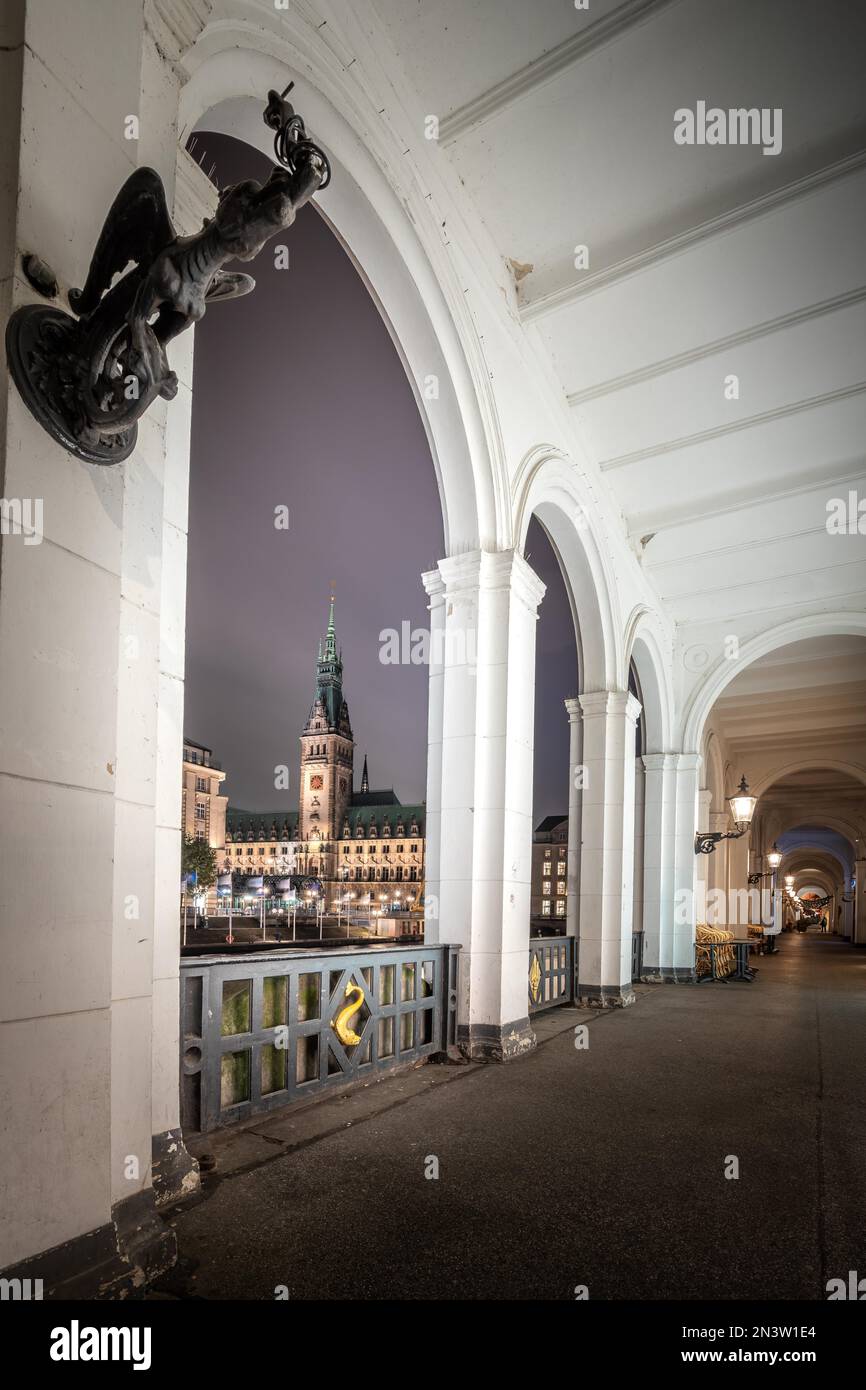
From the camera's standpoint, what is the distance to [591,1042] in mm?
7758

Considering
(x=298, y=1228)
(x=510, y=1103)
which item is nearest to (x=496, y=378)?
(x=510, y=1103)

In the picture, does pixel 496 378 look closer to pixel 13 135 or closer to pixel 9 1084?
pixel 13 135

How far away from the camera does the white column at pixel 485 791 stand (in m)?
6.86

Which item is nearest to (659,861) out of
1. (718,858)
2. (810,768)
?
(718,858)

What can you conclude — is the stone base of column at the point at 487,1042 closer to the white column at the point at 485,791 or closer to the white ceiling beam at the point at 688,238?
the white column at the point at 485,791

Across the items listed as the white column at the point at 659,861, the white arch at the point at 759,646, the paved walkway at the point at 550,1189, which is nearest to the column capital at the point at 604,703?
the white column at the point at 659,861

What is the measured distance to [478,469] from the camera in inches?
284

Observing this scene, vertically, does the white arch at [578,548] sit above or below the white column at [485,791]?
above

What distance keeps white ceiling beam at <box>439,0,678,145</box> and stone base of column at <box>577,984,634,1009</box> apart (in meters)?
9.80

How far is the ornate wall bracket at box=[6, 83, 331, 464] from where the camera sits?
2289mm

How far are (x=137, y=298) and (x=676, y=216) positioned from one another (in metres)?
6.16

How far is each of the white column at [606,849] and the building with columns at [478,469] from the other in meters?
0.06

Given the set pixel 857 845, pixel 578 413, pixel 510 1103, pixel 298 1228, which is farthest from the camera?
pixel 857 845
